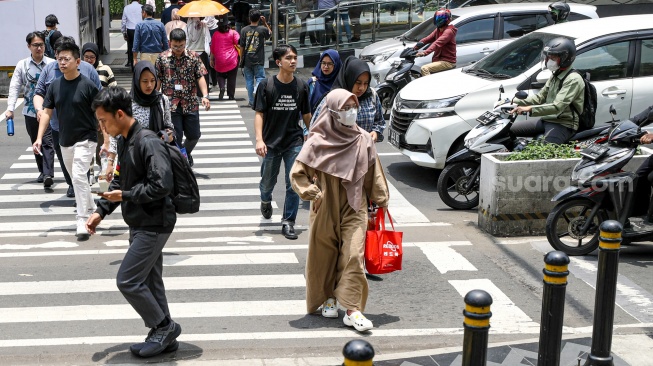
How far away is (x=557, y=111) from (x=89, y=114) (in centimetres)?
486

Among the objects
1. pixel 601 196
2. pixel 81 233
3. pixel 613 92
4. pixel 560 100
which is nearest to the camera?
pixel 601 196

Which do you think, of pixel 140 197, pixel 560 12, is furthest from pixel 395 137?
pixel 140 197

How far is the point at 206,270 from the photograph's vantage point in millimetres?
8320

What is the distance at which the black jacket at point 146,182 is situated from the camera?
233 inches

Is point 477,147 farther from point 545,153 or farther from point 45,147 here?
point 45,147

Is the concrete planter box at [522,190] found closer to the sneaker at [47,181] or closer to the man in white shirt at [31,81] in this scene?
the man in white shirt at [31,81]

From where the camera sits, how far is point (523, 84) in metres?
11.2

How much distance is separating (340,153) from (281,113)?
265cm

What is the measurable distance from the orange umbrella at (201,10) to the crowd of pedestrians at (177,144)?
4.68 meters

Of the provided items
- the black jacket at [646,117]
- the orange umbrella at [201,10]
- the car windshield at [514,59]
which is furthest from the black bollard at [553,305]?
the orange umbrella at [201,10]

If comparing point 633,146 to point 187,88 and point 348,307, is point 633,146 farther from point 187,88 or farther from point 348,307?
point 187,88

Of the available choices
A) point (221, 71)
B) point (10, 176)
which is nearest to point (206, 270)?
point (10, 176)

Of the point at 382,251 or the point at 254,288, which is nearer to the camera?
the point at 382,251

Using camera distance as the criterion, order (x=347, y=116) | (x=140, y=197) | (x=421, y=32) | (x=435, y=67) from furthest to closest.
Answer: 1. (x=421, y=32)
2. (x=435, y=67)
3. (x=347, y=116)
4. (x=140, y=197)
